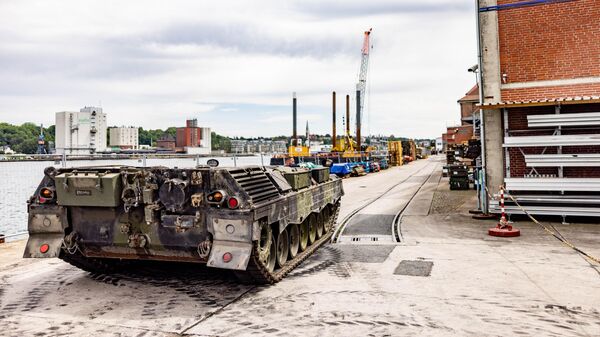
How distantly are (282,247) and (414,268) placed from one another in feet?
7.46

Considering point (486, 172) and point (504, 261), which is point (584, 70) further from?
point (504, 261)

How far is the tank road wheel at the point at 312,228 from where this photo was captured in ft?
31.9

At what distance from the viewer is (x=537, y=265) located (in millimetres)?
8195

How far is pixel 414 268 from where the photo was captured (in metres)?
8.04

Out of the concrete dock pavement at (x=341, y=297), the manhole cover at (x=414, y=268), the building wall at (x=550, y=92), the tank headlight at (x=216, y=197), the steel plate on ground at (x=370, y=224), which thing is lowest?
the concrete dock pavement at (x=341, y=297)

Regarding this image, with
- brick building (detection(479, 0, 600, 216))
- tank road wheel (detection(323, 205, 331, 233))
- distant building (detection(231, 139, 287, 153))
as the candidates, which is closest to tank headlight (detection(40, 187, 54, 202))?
tank road wheel (detection(323, 205, 331, 233))

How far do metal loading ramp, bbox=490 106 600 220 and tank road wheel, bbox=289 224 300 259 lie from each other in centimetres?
698

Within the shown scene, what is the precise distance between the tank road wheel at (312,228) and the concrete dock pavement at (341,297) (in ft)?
1.02

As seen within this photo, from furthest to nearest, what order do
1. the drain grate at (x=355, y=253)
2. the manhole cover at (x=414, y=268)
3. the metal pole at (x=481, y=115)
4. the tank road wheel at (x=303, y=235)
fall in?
the metal pole at (x=481, y=115), the tank road wheel at (x=303, y=235), the drain grate at (x=355, y=253), the manhole cover at (x=414, y=268)

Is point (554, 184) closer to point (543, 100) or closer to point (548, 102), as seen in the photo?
point (548, 102)

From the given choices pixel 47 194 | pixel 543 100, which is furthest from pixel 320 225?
pixel 543 100

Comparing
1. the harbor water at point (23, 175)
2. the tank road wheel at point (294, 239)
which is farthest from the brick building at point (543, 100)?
the harbor water at point (23, 175)

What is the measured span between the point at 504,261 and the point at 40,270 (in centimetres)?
822

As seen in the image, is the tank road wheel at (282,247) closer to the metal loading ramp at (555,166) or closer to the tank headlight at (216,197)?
the tank headlight at (216,197)
